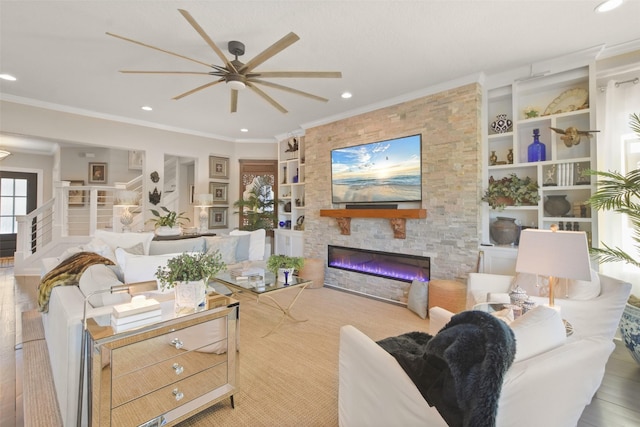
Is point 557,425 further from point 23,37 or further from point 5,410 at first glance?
point 23,37

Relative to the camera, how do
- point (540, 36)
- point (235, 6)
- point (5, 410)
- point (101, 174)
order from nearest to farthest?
point (5, 410) < point (235, 6) < point (540, 36) < point (101, 174)

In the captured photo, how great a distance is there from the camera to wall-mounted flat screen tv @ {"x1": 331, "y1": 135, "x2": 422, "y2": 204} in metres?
4.02

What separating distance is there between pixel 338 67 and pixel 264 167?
12.7 feet

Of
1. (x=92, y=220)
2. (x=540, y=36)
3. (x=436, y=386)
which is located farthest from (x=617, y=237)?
(x=92, y=220)

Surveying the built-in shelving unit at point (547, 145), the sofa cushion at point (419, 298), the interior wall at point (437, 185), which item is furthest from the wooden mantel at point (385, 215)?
the built-in shelving unit at point (547, 145)

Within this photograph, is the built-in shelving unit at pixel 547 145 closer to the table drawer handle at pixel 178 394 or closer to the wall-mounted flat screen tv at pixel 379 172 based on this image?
the wall-mounted flat screen tv at pixel 379 172

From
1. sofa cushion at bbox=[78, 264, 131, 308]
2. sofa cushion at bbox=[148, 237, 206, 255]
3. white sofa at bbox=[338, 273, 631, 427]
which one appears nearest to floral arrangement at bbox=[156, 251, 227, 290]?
sofa cushion at bbox=[78, 264, 131, 308]

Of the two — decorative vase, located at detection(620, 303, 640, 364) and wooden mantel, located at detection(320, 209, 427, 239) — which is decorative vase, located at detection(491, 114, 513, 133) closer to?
wooden mantel, located at detection(320, 209, 427, 239)

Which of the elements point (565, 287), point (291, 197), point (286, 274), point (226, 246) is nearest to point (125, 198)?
point (226, 246)

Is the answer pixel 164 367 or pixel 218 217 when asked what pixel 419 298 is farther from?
pixel 218 217

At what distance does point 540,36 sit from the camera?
268cm

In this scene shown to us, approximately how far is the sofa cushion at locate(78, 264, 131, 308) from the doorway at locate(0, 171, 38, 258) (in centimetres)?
771

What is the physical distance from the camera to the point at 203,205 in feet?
19.5

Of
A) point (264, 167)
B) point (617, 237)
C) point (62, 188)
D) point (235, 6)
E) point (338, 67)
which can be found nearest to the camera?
point (235, 6)
